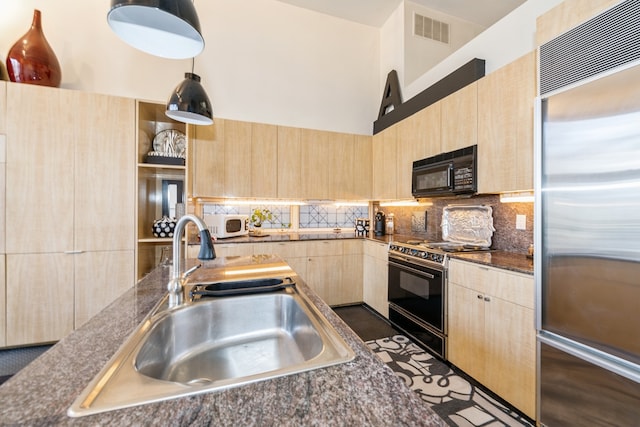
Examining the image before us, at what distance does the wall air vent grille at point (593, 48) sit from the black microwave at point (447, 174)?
80cm

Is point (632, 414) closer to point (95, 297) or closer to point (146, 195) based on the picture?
point (95, 297)

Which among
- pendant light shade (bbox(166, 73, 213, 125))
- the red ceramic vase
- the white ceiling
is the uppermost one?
the white ceiling

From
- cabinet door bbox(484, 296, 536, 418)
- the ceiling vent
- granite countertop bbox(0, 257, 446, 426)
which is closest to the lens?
granite countertop bbox(0, 257, 446, 426)

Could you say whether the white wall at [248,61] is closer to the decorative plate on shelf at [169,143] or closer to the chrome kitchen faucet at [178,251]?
the decorative plate on shelf at [169,143]

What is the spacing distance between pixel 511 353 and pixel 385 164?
8.00 feet

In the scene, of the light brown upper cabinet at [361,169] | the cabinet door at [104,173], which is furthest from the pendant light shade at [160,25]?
the light brown upper cabinet at [361,169]

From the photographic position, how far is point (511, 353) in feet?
5.41

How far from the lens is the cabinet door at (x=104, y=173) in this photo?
8.34 ft

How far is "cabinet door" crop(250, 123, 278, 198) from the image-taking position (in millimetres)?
3299

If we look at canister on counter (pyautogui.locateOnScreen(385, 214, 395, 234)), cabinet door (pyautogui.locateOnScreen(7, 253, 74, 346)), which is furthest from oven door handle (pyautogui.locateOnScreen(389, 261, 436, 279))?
cabinet door (pyautogui.locateOnScreen(7, 253, 74, 346))

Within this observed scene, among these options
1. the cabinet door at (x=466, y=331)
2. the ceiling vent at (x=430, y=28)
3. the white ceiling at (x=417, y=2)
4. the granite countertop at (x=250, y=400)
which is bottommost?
the cabinet door at (x=466, y=331)

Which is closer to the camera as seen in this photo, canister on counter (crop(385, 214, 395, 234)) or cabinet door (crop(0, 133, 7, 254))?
cabinet door (crop(0, 133, 7, 254))

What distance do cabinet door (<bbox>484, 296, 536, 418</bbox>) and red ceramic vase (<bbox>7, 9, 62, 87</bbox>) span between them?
4243 mm

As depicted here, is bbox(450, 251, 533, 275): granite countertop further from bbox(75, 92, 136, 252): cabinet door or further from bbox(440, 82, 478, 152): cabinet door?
bbox(75, 92, 136, 252): cabinet door
